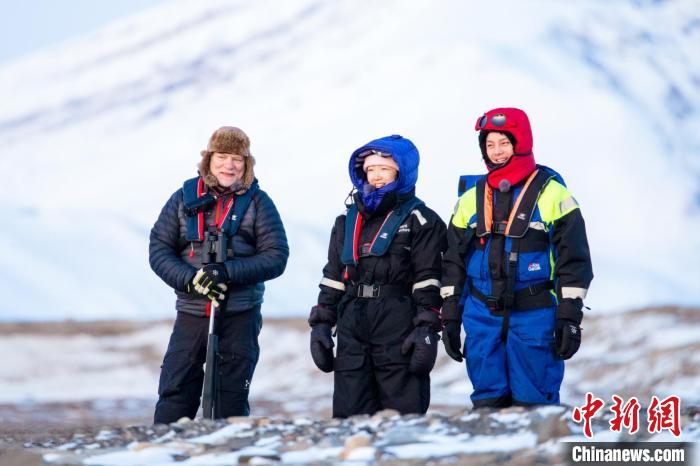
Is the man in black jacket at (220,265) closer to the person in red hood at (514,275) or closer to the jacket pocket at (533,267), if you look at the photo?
the person in red hood at (514,275)

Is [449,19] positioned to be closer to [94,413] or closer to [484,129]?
[94,413]

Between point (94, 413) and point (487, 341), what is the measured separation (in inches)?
598

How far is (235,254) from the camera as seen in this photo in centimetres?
834

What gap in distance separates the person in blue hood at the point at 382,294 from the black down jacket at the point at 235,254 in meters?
0.49

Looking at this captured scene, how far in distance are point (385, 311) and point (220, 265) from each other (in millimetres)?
1081

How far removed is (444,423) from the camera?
266 inches

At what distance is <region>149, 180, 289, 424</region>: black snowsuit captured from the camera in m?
8.23

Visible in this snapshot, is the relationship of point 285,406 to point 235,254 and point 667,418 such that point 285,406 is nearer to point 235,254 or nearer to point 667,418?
point 235,254

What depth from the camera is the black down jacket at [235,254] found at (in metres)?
8.24

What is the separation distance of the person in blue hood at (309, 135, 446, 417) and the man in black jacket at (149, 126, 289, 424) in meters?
0.56

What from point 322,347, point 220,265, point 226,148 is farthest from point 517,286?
point 226,148

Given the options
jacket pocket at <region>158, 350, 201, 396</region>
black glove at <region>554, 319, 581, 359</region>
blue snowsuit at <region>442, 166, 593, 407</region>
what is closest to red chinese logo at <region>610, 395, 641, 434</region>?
black glove at <region>554, 319, 581, 359</region>

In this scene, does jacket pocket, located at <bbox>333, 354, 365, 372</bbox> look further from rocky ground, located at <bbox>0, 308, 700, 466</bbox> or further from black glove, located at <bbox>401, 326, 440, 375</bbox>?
rocky ground, located at <bbox>0, 308, 700, 466</bbox>

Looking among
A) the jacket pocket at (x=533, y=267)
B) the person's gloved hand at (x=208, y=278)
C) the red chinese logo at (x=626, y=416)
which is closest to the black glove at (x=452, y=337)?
the jacket pocket at (x=533, y=267)
